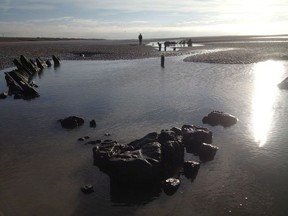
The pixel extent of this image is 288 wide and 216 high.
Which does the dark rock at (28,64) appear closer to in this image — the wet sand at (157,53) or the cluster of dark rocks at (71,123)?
the wet sand at (157,53)

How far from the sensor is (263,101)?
2262 centimetres

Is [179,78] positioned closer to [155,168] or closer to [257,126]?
[257,126]

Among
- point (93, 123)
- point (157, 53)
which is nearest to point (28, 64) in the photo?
point (93, 123)

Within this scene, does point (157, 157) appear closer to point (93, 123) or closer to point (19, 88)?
point (93, 123)

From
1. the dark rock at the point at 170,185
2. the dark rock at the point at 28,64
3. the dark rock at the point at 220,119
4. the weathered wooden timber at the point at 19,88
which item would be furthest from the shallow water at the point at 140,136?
the dark rock at the point at 28,64

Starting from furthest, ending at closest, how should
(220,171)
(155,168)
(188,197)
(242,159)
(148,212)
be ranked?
(242,159), (220,171), (155,168), (188,197), (148,212)

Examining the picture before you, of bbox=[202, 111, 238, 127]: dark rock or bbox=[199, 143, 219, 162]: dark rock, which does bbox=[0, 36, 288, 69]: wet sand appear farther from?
bbox=[199, 143, 219, 162]: dark rock

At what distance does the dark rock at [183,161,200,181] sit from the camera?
11.8m

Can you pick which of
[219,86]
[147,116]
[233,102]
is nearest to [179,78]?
[219,86]

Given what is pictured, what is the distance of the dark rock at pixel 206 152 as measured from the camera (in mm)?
13237

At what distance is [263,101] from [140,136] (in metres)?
10.8

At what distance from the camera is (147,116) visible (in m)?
19.4

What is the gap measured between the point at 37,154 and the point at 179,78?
73.3ft

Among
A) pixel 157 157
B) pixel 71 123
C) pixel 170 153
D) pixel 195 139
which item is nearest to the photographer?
pixel 157 157
